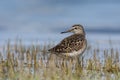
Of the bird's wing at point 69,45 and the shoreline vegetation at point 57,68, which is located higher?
the bird's wing at point 69,45

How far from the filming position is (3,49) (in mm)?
14078

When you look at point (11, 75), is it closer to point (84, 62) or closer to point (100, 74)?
point (100, 74)

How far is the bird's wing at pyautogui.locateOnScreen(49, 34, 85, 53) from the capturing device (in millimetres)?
12633

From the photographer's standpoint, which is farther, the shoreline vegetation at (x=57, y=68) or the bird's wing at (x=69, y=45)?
the bird's wing at (x=69, y=45)

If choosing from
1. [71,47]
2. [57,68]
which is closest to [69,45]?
[71,47]

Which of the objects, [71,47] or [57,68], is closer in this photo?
[57,68]

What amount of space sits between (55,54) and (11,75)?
271 cm

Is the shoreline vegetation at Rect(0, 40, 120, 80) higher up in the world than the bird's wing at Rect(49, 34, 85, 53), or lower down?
lower down

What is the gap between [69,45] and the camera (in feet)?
42.1

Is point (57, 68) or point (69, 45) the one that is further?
point (69, 45)

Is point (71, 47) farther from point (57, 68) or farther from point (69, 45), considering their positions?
point (57, 68)

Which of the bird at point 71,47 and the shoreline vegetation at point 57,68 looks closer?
the shoreline vegetation at point 57,68

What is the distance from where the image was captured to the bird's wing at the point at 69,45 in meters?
12.6

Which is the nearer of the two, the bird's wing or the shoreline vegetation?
the shoreline vegetation
